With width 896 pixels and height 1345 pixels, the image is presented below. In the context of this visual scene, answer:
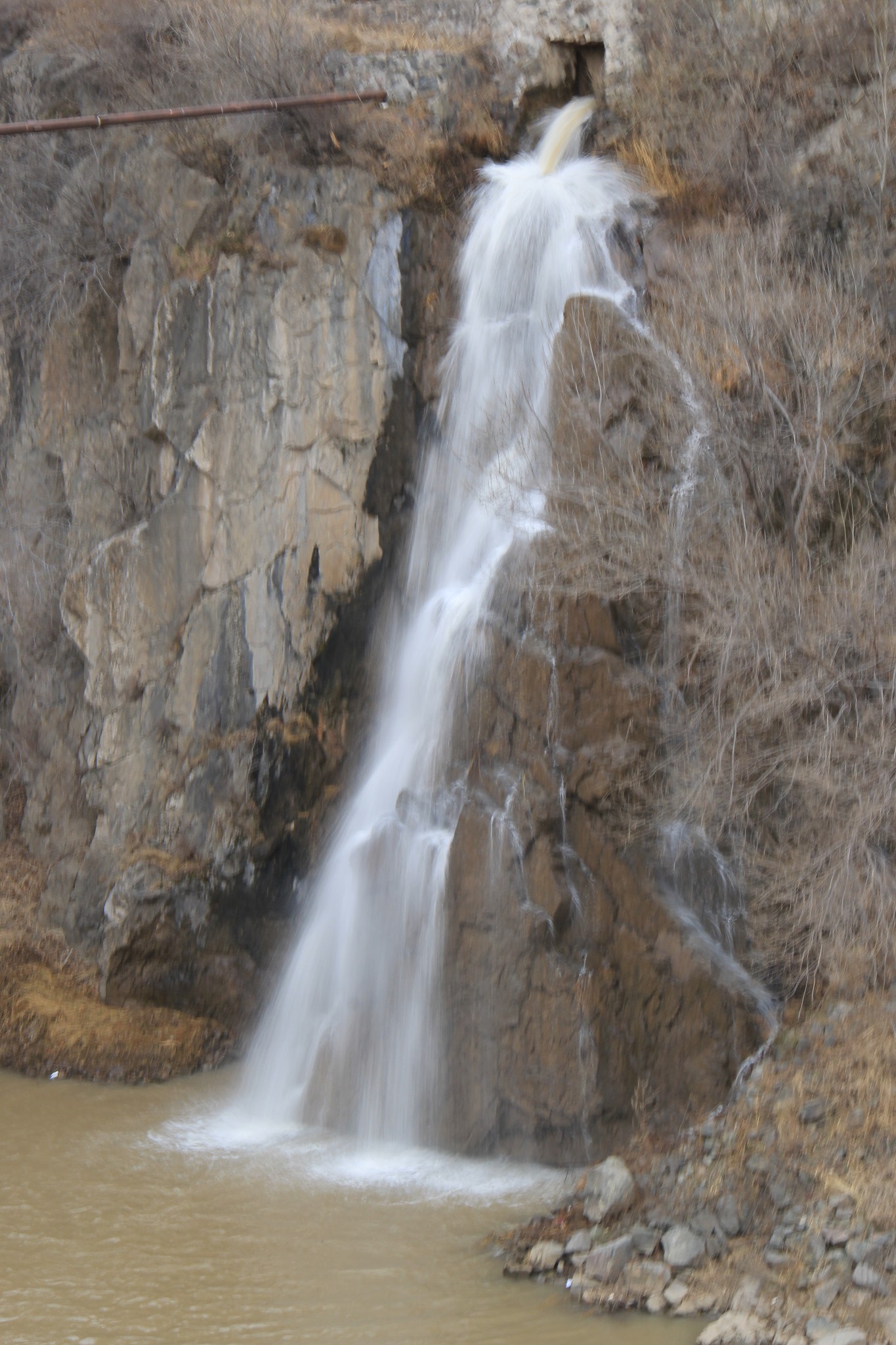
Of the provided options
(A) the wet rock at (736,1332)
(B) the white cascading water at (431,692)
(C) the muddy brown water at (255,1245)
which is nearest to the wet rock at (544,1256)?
(C) the muddy brown water at (255,1245)

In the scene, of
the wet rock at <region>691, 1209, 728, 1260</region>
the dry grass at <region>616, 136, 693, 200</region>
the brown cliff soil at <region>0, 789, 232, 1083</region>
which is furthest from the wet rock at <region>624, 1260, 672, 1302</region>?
the dry grass at <region>616, 136, 693, 200</region>

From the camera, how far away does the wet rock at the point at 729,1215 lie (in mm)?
6988

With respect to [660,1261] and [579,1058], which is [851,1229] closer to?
[660,1261]

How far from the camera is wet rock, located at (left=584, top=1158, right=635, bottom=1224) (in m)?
7.30

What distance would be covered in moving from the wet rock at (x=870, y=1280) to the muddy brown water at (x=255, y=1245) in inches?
36.7

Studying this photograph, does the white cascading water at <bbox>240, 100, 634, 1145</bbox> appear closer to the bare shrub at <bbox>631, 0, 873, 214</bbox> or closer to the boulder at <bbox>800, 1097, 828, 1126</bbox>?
the bare shrub at <bbox>631, 0, 873, 214</bbox>

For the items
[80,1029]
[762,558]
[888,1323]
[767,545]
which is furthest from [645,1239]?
[80,1029]

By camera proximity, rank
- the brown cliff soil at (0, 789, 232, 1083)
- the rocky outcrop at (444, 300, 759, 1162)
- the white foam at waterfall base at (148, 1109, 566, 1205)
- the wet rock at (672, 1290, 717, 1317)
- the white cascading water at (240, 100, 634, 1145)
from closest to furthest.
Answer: the wet rock at (672, 1290, 717, 1317) → the white foam at waterfall base at (148, 1109, 566, 1205) → the rocky outcrop at (444, 300, 759, 1162) → the white cascading water at (240, 100, 634, 1145) → the brown cliff soil at (0, 789, 232, 1083)

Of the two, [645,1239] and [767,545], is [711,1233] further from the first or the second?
[767,545]

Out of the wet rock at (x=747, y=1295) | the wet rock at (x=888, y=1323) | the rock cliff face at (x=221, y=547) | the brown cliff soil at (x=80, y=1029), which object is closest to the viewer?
the wet rock at (x=888, y=1323)

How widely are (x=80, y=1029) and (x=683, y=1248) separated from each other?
6.51 metres

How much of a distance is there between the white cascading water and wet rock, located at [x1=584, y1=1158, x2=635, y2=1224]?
173 centimetres

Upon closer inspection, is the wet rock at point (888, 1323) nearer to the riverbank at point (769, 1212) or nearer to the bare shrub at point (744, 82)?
the riverbank at point (769, 1212)

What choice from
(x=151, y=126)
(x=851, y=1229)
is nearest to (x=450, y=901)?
(x=851, y=1229)
